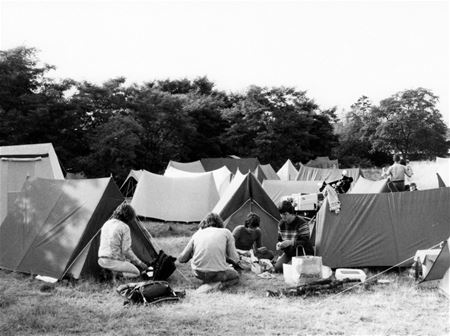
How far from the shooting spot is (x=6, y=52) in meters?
19.9

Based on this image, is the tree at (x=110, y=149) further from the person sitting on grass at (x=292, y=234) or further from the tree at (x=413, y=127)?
the tree at (x=413, y=127)

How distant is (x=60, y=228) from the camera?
6.66m

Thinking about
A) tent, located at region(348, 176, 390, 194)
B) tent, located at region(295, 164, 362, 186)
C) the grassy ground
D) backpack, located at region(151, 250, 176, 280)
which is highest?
tent, located at region(295, 164, 362, 186)

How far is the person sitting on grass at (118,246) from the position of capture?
19.2ft

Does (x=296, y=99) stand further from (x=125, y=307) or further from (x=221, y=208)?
(x=125, y=307)

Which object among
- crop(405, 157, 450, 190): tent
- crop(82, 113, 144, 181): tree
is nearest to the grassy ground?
crop(405, 157, 450, 190): tent

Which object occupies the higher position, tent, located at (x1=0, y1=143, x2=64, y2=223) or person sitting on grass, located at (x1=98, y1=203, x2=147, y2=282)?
tent, located at (x1=0, y1=143, x2=64, y2=223)

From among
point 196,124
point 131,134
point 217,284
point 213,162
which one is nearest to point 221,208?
point 217,284

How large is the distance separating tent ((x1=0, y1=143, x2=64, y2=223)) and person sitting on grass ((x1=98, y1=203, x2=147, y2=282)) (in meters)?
4.58

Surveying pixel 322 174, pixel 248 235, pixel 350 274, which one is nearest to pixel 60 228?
pixel 248 235

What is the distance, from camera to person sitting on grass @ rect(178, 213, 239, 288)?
18.5ft

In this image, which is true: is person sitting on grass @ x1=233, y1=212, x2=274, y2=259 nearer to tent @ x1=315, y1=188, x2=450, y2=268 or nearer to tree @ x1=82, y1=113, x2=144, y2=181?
tent @ x1=315, y1=188, x2=450, y2=268

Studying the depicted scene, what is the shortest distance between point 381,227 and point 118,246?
368 centimetres

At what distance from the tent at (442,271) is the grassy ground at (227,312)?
0.13m
